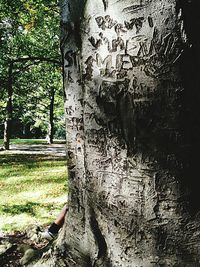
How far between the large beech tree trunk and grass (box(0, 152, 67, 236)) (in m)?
3.82

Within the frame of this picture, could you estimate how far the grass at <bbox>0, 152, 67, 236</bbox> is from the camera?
553 cm

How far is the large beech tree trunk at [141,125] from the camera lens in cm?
144

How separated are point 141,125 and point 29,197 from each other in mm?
6576

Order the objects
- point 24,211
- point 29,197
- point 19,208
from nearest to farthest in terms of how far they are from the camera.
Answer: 1. point 24,211
2. point 19,208
3. point 29,197

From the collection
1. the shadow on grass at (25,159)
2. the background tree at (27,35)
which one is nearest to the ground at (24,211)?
the shadow on grass at (25,159)

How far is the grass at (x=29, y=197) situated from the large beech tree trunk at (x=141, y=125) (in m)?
3.82

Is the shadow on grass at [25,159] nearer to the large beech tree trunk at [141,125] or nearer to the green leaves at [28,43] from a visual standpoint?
the green leaves at [28,43]

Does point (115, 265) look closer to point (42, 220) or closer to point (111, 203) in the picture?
point (111, 203)

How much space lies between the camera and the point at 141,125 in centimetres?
152

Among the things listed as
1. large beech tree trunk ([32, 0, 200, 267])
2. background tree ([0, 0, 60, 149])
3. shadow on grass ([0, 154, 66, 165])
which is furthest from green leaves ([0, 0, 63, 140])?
large beech tree trunk ([32, 0, 200, 267])

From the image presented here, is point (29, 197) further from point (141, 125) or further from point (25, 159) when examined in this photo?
point (25, 159)

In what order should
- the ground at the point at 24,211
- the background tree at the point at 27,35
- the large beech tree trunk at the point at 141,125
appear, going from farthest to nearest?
the background tree at the point at 27,35 → the ground at the point at 24,211 → the large beech tree trunk at the point at 141,125

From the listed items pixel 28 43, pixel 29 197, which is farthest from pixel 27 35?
pixel 29 197

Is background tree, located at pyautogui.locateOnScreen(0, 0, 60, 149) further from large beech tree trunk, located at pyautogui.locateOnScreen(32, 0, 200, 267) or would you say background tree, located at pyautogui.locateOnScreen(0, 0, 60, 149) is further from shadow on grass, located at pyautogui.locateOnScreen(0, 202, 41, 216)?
large beech tree trunk, located at pyautogui.locateOnScreen(32, 0, 200, 267)
